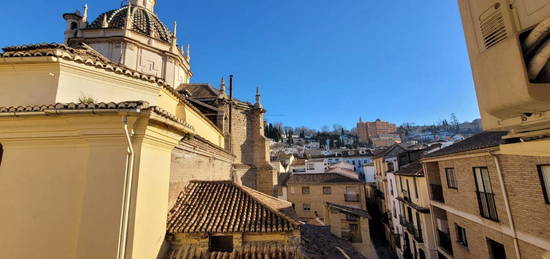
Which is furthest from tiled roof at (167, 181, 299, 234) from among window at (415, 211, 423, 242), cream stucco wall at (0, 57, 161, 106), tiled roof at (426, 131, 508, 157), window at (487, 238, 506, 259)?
window at (415, 211, 423, 242)

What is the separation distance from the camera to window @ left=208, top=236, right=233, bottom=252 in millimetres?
5984

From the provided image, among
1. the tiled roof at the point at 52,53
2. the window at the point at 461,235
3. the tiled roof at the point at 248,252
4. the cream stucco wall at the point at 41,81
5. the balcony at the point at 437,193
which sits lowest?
the window at the point at 461,235

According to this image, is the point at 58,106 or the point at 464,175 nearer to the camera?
the point at 58,106

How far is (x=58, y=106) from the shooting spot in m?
3.63

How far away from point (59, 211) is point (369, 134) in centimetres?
12602

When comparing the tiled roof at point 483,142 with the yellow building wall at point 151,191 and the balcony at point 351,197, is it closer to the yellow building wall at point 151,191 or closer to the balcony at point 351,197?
the yellow building wall at point 151,191

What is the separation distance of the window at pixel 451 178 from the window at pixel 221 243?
1130 cm

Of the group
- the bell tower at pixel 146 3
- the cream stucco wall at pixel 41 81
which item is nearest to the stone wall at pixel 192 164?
the cream stucco wall at pixel 41 81

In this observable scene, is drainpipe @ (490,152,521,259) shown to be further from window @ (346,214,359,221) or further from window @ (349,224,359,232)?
window @ (349,224,359,232)

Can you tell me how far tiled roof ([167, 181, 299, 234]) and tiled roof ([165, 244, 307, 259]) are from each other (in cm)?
42

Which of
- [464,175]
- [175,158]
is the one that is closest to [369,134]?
[464,175]

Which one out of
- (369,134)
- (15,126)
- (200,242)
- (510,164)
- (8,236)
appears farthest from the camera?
(369,134)

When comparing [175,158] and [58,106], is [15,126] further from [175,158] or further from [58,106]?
[175,158]

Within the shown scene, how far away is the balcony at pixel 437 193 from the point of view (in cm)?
1259
